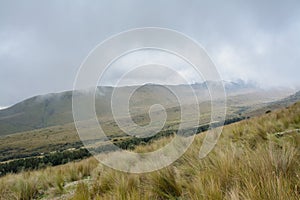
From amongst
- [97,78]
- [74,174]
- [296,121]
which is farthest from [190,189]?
[296,121]

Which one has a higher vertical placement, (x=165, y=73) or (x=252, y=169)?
(x=165, y=73)

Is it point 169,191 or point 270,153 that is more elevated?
point 270,153

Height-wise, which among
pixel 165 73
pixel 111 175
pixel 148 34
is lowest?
pixel 111 175

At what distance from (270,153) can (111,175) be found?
3.27 m

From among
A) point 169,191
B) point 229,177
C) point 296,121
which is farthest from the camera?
point 296,121

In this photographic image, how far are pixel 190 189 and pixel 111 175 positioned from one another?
7.43 feet

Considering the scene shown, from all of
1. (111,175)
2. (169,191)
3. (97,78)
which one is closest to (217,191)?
(169,191)

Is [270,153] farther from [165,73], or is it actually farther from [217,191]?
[165,73]

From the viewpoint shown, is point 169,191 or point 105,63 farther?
point 105,63

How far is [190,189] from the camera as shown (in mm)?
3676

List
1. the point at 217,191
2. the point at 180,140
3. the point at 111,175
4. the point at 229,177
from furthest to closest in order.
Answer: the point at 180,140 < the point at 111,175 < the point at 229,177 < the point at 217,191

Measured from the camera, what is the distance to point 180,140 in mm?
8203

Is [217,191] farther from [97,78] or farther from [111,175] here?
[97,78]

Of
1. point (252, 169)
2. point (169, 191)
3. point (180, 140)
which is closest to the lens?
point (252, 169)
